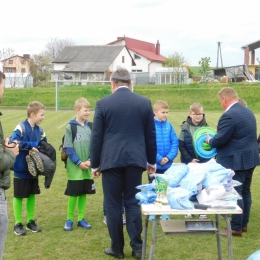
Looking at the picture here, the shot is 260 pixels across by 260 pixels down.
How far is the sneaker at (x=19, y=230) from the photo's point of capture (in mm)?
5742

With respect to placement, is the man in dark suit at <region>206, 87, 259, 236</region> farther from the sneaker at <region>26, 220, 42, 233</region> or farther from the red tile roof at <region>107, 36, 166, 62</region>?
the red tile roof at <region>107, 36, 166, 62</region>

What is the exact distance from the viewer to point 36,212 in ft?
22.3

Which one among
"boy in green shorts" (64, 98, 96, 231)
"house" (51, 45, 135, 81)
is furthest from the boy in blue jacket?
"house" (51, 45, 135, 81)

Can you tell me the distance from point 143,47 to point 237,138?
250ft

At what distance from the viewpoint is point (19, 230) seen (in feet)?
19.0

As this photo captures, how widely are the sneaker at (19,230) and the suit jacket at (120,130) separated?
1.64m

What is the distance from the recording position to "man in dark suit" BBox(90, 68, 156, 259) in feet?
15.5

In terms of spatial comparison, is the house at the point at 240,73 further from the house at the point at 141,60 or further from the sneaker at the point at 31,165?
the sneaker at the point at 31,165

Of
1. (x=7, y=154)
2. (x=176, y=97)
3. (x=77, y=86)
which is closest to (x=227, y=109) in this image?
(x=7, y=154)

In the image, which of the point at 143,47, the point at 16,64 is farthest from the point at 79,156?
the point at 16,64

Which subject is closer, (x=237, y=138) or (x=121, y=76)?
(x=121, y=76)

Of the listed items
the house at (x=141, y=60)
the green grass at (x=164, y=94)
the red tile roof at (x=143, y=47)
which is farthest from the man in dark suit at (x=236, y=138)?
the red tile roof at (x=143, y=47)

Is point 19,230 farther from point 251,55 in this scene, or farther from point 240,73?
point 251,55

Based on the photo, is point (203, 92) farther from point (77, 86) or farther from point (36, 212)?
point (36, 212)
